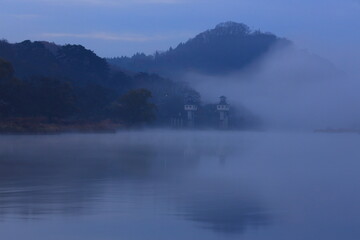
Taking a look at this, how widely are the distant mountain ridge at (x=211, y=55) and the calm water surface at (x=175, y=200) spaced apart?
105683mm

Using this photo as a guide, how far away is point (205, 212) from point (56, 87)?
125 feet

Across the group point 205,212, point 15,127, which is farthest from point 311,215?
point 15,127

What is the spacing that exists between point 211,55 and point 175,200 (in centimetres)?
12497

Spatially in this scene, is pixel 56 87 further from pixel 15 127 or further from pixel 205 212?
pixel 205 212

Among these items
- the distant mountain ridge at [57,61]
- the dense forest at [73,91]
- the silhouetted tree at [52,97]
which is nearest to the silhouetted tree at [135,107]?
the dense forest at [73,91]

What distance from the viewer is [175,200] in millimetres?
11039

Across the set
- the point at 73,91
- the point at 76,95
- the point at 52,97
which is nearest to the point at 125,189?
the point at 52,97

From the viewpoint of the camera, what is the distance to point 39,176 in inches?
576

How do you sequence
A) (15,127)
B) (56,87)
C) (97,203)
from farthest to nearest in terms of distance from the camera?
(56,87) < (15,127) < (97,203)

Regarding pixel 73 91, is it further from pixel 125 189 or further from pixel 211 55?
pixel 211 55

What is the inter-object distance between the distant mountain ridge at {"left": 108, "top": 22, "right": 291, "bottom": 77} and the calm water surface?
347ft

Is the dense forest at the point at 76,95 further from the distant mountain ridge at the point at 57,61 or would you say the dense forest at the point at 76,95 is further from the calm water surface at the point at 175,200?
the calm water surface at the point at 175,200

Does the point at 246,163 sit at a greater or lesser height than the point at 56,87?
lesser

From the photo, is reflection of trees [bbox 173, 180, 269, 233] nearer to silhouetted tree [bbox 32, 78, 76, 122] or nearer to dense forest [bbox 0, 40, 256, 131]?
dense forest [bbox 0, 40, 256, 131]
